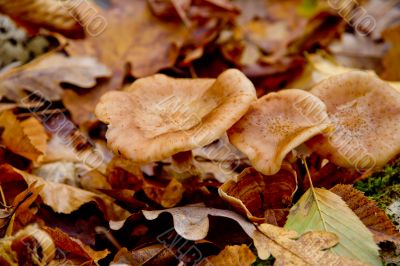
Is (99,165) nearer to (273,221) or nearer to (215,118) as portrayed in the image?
(215,118)

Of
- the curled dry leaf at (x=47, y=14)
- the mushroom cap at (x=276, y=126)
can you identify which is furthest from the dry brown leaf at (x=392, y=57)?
the curled dry leaf at (x=47, y=14)

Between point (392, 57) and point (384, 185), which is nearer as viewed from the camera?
point (384, 185)

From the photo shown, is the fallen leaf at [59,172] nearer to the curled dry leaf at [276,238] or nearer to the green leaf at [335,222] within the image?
the curled dry leaf at [276,238]

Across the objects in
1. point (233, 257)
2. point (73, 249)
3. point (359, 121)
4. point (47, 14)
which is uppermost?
point (359, 121)

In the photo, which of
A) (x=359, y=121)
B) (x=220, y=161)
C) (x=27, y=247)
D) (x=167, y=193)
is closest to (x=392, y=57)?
(x=359, y=121)

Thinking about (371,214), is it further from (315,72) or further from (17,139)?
(17,139)

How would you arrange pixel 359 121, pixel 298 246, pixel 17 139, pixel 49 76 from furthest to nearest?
pixel 49 76 → pixel 17 139 → pixel 359 121 → pixel 298 246
